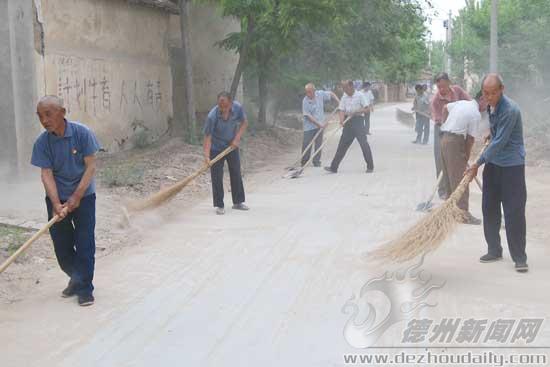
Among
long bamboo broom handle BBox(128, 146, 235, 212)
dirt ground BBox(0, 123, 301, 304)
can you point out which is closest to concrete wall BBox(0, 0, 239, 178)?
dirt ground BBox(0, 123, 301, 304)

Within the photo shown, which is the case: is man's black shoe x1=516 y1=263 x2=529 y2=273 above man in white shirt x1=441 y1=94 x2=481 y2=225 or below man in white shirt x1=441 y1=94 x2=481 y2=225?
below

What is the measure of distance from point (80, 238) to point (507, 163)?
11.7 feet

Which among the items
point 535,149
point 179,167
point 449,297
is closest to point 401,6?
point 535,149

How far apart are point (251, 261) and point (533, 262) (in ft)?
8.24

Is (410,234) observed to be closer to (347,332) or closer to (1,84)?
(347,332)

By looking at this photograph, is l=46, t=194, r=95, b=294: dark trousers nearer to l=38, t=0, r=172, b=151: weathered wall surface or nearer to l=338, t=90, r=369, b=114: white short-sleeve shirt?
l=38, t=0, r=172, b=151: weathered wall surface

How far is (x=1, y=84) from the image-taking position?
1131 cm

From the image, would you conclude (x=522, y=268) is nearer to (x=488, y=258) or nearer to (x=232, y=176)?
(x=488, y=258)

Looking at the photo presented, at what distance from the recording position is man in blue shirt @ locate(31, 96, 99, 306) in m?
5.75

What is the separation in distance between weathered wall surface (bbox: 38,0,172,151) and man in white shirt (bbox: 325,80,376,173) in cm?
441

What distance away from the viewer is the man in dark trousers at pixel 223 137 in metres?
9.77

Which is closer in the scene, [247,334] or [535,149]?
[247,334]

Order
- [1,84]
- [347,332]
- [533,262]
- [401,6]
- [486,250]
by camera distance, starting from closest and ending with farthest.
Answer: [347,332] < [533,262] < [486,250] < [1,84] < [401,6]

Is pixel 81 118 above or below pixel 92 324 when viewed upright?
above
